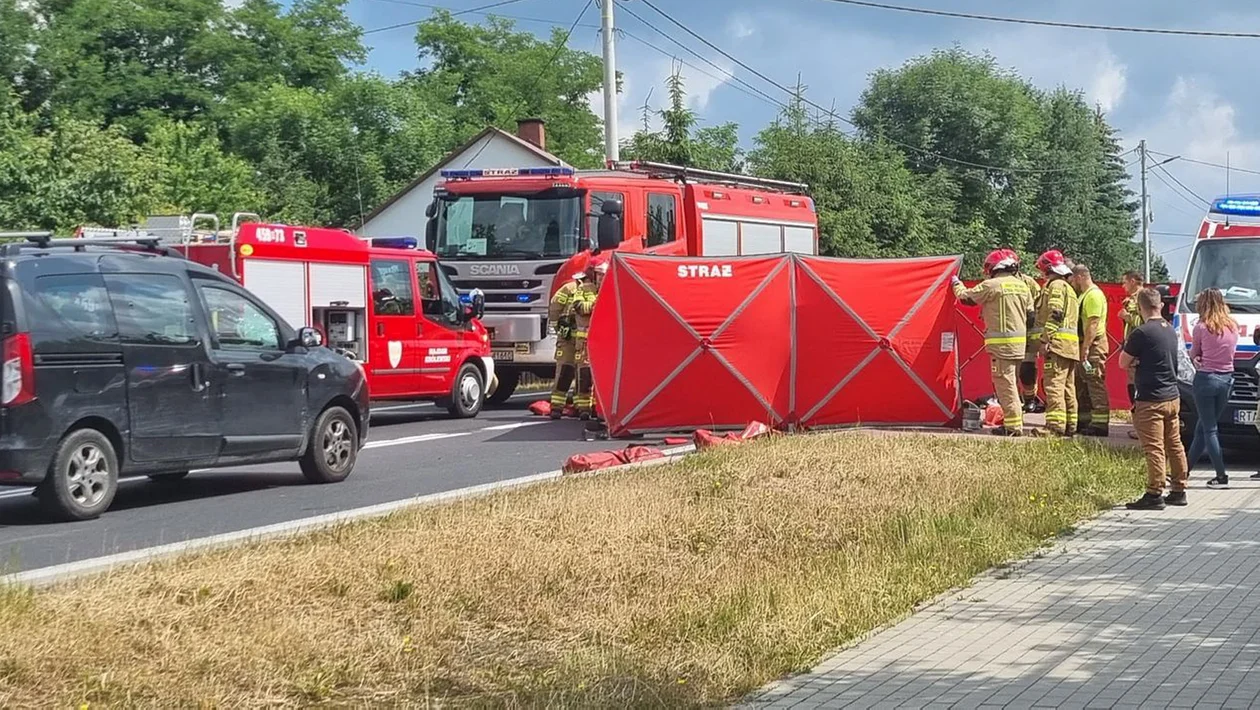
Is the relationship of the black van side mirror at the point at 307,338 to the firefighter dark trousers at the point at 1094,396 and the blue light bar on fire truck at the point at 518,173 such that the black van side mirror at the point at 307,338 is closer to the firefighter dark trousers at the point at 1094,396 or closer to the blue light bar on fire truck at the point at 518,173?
the firefighter dark trousers at the point at 1094,396

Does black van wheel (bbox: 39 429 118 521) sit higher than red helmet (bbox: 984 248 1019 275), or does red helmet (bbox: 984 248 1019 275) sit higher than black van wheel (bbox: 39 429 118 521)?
red helmet (bbox: 984 248 1019 275)

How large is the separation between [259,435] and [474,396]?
7335 millimetres

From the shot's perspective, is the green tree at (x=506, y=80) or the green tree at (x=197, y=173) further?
the green tree at (x=506, y=80)

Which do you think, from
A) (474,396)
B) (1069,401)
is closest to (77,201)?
(474,396)

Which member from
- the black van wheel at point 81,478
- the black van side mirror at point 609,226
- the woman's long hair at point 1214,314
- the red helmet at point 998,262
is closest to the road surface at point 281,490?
the black van wheel at point 81,478

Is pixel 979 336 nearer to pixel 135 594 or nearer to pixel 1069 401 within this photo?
pixel 1069 401

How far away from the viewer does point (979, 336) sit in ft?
60.0

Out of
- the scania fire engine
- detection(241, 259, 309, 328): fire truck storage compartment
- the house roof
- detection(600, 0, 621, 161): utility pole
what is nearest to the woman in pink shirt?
the scania fire engine

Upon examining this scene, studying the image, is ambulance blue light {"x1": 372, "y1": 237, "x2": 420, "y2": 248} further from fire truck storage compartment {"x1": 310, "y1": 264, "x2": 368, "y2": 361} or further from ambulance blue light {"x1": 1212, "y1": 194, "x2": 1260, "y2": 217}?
ambulance blue light {"x1": 1212, "y1": 194, "x2": 1260, "y2": 217}

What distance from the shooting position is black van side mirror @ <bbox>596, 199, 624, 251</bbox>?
777 inches

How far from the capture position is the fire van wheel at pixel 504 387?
21.8 meters

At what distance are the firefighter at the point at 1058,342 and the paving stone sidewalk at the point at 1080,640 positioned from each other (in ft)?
17.1

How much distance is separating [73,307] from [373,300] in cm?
735

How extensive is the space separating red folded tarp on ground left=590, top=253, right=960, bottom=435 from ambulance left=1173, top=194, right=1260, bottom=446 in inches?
96.2
